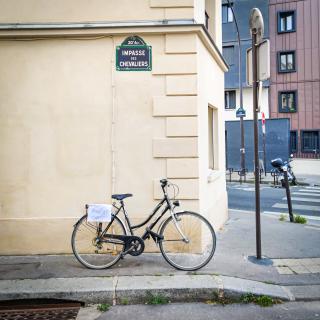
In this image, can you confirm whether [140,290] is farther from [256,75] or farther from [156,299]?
[256,75]

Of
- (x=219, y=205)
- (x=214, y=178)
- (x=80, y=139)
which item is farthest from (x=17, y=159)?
(x=219, y=205)

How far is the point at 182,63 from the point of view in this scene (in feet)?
19.8

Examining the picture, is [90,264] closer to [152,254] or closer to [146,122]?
[152,254]

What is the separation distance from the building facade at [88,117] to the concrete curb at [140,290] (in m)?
1.34

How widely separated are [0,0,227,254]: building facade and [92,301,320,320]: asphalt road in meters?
1.87

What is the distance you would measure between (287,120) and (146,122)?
1748 centimetres

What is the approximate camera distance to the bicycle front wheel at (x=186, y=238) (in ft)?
17.6

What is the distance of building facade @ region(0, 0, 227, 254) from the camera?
6.02 meters

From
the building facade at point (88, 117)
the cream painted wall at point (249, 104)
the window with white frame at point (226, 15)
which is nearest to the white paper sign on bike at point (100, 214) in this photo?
the building facade at point (88, 117)

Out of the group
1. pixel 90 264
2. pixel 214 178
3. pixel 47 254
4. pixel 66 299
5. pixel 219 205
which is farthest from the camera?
pixel 219 205

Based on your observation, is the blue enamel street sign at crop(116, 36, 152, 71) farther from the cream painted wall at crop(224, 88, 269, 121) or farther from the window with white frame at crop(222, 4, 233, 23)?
the window with white frame at crop(222, 4, 233, 23)

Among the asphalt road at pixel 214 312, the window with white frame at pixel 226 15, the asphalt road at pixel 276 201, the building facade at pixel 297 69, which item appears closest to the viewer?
the asphalt road at pixel 214 312

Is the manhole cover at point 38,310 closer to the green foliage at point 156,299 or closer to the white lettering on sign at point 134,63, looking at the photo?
the green foliage at point 156,299

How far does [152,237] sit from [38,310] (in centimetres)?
173
